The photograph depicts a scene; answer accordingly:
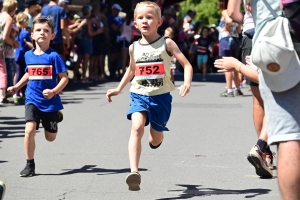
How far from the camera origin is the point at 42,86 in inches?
309

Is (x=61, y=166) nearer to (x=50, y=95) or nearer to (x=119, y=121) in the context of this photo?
(x=50, y=95)

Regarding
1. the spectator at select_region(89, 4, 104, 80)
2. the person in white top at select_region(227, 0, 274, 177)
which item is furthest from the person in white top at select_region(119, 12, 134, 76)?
the person in white top at select_region(227, 0, 274, 177)

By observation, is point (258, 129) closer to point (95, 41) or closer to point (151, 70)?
point (151, 70)

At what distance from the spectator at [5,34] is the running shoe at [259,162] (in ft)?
25.1

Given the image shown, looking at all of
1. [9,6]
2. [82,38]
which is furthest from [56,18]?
[82,38]

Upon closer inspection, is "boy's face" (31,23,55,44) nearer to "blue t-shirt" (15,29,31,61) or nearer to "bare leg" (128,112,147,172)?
"bare leg" (128,112,147,172)

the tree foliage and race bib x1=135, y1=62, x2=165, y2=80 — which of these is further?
the tree foliage

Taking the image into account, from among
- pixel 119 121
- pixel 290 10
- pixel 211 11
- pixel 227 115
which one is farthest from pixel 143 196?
pixel 211 11

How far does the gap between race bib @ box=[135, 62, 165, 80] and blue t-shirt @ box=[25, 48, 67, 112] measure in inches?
41.8

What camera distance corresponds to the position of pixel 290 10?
4.42 meters

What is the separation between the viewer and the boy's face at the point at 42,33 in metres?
7.92

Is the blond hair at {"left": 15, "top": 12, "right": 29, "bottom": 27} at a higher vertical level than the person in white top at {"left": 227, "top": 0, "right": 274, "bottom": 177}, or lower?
higher

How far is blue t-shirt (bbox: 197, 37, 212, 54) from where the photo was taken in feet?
75.5

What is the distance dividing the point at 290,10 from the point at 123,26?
18308 millimetres
